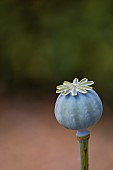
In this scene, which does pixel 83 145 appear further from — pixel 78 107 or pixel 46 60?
pixel 46 60

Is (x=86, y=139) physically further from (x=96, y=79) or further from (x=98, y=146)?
(x=96, y=79)

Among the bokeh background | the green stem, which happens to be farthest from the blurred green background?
the green stem

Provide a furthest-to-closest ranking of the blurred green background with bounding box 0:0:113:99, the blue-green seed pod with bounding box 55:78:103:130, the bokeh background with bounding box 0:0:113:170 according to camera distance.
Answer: the blurred green background with bounding box 0:0:113:99
the bokeh background with bounding box 0:0:113:170
the blue-green seed pod with bounding box 55:78:103:130

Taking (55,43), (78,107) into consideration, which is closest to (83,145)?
(78,107)


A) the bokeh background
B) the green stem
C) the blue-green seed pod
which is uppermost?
the bokeh background

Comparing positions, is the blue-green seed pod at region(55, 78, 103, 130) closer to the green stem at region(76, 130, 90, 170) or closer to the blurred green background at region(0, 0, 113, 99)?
the green stem at region(76, 130, 90, 170)

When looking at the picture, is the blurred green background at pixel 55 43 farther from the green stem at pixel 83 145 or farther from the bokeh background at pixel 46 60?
the green stem at pixel 83 145

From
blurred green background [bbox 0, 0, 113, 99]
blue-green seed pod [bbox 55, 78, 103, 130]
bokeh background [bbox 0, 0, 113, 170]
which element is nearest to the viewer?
blue-green seed pod [bbox 55, 78, 103, 130]

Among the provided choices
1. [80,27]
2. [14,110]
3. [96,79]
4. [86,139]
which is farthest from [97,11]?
[86,139]
